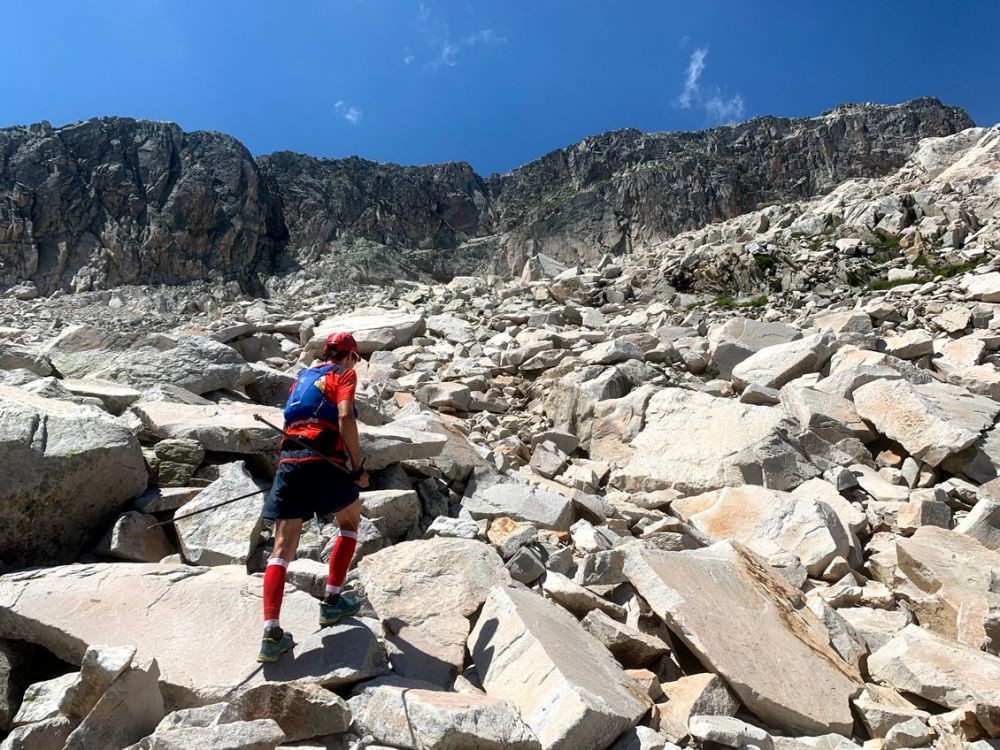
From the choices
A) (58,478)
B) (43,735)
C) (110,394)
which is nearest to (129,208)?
(110,394)

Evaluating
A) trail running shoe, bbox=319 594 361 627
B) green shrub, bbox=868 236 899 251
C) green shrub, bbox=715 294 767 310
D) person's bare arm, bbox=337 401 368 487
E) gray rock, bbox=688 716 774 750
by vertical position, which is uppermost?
green shrub, bbox=868 236 899 251

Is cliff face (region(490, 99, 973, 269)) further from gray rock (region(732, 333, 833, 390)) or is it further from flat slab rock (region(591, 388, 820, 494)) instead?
flat slab rock (region(591, 388, 820, 494))

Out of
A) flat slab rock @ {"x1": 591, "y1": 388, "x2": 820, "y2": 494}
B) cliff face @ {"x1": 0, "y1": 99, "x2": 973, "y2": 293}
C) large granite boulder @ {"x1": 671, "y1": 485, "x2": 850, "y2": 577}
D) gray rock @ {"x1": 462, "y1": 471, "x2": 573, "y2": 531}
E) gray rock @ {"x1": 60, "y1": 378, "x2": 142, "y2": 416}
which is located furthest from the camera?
cliff face @ {"x1": 0, "y1": 99, "x2": 973, "y2": 293}

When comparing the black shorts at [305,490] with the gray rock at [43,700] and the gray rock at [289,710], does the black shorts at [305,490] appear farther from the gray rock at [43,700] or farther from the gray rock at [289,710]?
the gray rock at [43,700]

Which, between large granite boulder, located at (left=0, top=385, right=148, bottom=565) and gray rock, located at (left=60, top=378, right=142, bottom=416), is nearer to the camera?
large granite boulder, located at (left=0, top=385, right=148, bottom=565)

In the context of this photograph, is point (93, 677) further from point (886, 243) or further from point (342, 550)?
point (886, 243)

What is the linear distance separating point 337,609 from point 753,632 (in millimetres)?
2697

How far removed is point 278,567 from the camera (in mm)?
3500

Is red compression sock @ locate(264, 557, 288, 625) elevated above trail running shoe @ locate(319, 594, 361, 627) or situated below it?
above

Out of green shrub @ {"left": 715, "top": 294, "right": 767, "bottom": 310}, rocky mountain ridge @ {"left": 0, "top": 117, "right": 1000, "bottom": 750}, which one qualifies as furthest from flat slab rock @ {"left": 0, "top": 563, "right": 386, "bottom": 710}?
green shrub @ {"left": 715, "top": 294, "right": 767, "bottom": 310}

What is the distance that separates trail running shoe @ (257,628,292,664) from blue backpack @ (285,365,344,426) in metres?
1.23

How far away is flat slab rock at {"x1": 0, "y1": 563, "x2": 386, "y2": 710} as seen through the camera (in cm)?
323

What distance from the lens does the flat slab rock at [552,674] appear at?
287 cm

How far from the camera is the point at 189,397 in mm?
7504
